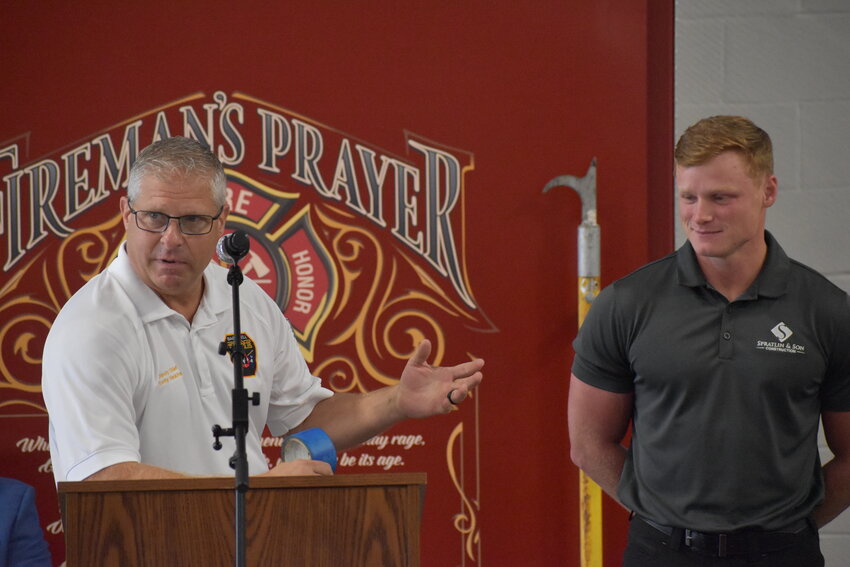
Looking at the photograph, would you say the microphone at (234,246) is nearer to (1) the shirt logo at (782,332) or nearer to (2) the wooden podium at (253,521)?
(2) the wooden podium at (253,521)

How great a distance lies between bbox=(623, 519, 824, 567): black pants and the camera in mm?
1873

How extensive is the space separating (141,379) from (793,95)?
6.36ft

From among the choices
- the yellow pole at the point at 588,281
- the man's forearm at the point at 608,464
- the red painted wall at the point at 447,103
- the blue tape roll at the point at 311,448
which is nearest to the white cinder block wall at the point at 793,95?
the red painted wall at the point at 447,103

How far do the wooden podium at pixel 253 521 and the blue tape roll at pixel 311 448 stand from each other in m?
0.27

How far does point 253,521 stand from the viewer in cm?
145

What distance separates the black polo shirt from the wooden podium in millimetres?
642

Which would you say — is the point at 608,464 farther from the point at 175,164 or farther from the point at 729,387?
the point at 175,164

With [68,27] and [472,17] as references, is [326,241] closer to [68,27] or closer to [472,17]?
[472,17]

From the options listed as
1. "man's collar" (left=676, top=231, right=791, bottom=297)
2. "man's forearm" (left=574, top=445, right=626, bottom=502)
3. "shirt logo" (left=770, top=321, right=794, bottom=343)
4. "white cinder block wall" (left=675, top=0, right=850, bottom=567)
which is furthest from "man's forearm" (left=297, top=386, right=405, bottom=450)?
"white cinder block wall" (left=675, top=0, right=850, bottom=567)

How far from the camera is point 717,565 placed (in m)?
1.87

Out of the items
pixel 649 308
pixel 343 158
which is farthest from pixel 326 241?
pixel 649 308

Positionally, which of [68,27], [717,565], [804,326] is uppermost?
[68,27]

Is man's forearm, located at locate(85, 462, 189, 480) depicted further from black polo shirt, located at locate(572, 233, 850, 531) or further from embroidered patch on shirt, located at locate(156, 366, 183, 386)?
black polo shirt, located at locate(572, 233, 850, 531)

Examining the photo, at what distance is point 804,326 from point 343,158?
1.41 m
